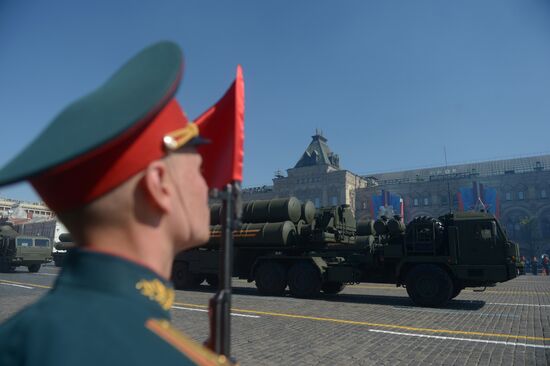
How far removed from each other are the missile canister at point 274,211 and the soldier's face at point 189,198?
1348cm

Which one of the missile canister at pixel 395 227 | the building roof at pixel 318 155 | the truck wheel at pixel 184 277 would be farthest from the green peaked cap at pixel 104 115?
the building roof at pixel 318 155

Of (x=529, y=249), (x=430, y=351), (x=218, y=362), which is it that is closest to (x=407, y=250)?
(x=430, y=351)

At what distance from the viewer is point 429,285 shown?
453 inches

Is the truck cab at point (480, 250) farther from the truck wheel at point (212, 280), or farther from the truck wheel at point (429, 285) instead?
the truck wheel at point (212, 280)

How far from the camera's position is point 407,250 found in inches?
490

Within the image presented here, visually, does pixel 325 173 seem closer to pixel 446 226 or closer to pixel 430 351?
pixel 446 226

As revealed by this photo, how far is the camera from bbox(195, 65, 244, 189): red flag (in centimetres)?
159

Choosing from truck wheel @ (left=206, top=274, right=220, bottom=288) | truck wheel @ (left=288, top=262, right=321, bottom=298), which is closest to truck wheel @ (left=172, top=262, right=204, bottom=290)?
truck wheel @ (left=206, top=274, right=220, bottom=288)

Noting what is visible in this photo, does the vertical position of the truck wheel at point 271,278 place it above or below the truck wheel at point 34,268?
above

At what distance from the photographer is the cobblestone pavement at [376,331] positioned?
5.68 meters

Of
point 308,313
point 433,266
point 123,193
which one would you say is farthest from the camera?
point 433,266

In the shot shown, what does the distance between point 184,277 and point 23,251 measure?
15.4 meters

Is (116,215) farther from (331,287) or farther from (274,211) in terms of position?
(331,287)

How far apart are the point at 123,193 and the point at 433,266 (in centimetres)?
1208
